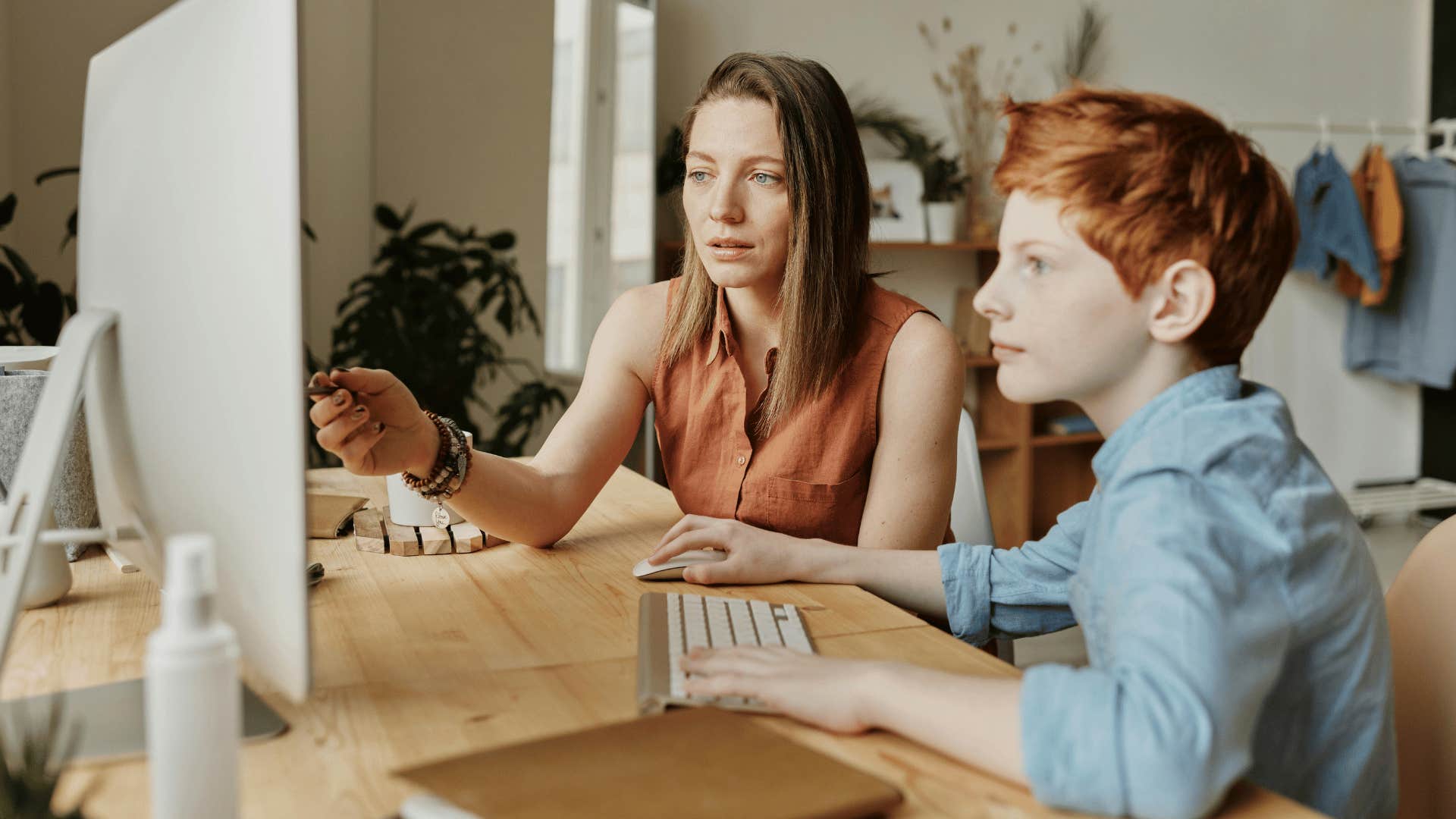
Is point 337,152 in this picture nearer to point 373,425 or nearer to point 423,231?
point 423,231

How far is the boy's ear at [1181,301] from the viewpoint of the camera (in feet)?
2.74

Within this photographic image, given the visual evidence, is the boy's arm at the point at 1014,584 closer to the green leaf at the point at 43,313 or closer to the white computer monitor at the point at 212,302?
the white computer monitor at the point at 212,302

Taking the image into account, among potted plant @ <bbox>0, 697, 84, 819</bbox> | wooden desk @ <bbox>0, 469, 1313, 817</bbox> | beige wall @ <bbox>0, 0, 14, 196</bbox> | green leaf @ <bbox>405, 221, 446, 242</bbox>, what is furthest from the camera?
green leaf @ <bbox>405, 221, 446, 242</bbox>

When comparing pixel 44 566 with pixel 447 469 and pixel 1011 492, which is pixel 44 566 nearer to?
pixel 447 469

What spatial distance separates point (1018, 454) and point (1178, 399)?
3.48m

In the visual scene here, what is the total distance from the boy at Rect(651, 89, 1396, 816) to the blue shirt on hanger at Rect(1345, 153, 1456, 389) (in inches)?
177

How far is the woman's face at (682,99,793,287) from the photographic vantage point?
4.81 ft

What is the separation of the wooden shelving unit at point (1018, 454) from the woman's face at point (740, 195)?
2.52 metres

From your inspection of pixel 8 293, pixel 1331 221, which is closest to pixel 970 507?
pixel 8 293

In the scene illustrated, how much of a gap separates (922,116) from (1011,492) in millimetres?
1419

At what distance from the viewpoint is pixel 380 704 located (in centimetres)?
85

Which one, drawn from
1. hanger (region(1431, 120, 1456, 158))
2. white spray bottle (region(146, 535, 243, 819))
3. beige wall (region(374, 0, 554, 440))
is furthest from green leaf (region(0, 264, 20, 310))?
hanger (region(1431, 120, 1456, 158))

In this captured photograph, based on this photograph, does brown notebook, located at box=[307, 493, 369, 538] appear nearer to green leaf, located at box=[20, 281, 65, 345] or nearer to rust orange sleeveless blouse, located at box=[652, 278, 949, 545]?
rust orange sleeveless blouse, located at box=[652, 278, 949, 545]

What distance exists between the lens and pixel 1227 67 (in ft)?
16.0
